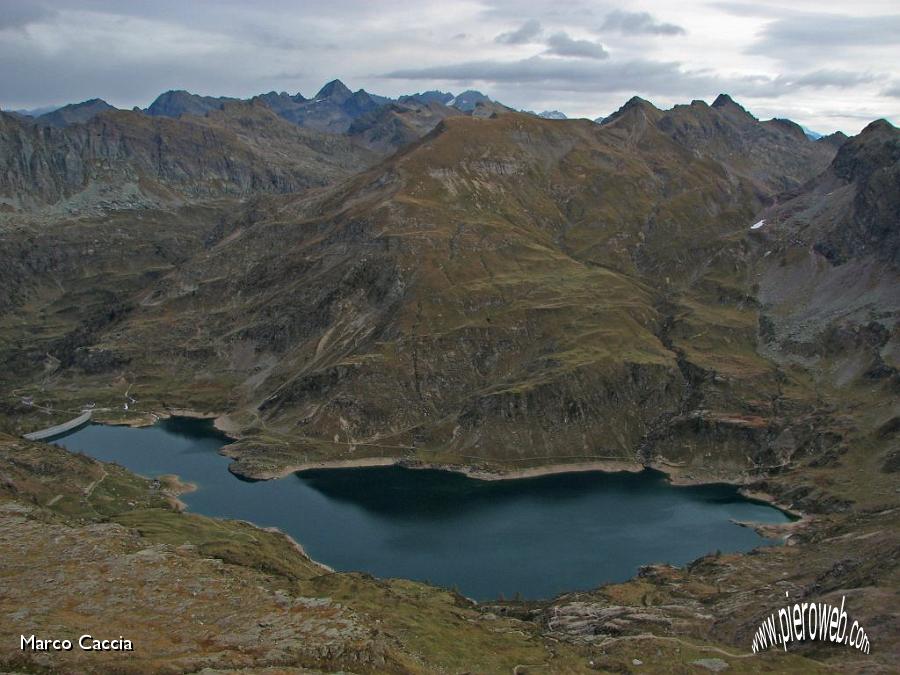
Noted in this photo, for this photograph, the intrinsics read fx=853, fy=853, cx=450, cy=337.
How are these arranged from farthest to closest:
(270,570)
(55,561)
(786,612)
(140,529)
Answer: (140,529) < (270,570) < (786,612) < (55,561)

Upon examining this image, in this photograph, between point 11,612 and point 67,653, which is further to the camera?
point 11,612

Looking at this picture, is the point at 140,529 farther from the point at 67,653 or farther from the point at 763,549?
the point at 763,549

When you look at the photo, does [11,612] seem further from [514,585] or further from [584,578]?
[584,578]

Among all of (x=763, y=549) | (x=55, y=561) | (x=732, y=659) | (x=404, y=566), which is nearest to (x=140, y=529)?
(x=55, y=561)

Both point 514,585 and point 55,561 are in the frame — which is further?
point 514,585

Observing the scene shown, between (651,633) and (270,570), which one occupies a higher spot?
(270,570)

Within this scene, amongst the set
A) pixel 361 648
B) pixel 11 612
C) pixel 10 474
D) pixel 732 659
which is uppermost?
pixel 10 474

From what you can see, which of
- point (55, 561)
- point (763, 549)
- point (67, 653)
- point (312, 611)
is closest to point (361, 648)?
point (312, 611)

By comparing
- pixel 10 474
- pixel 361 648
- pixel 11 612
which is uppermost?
pixel 10 474

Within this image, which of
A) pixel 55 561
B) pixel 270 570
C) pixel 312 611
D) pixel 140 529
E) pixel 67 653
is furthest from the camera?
pixel 140 529
